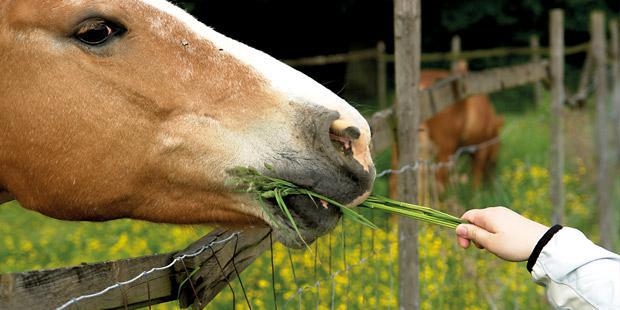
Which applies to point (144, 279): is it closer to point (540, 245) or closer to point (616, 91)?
point (540, 245)

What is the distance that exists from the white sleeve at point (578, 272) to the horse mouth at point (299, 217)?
2.18 ft

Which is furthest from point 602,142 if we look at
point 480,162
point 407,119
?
point 407,119

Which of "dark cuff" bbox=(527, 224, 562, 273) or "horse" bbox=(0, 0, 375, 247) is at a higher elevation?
"horse" bbox=(0, 0, 375, 247)

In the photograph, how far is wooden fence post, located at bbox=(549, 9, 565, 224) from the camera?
19.1ft

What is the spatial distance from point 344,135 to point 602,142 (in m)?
6.04

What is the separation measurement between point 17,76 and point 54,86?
0.42ft

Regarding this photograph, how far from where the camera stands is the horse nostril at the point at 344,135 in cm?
212

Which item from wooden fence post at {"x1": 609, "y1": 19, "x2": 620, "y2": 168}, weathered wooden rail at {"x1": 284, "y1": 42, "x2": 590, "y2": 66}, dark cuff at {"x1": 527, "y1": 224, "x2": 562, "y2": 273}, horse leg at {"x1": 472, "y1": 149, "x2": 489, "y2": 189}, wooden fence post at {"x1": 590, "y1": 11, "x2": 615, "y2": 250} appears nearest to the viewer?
dark cuff at {"x1": 527, "y1": 224, "x2": 562, "y2": 273}

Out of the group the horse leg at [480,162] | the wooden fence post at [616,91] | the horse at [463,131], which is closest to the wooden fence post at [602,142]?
the wooden fence post at [616,91]

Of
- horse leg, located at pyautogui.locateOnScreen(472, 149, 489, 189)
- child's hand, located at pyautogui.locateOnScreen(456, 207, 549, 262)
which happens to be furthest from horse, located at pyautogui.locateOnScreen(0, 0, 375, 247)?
horse leg, located at pyautogui.locateOnScreen(472, 149, 489, 189)

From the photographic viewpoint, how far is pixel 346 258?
164 inches

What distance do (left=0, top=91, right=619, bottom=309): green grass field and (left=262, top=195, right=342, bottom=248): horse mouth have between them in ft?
1.04

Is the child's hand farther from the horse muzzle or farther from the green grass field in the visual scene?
the green grass field

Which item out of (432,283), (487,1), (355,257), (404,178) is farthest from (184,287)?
(487,1)
